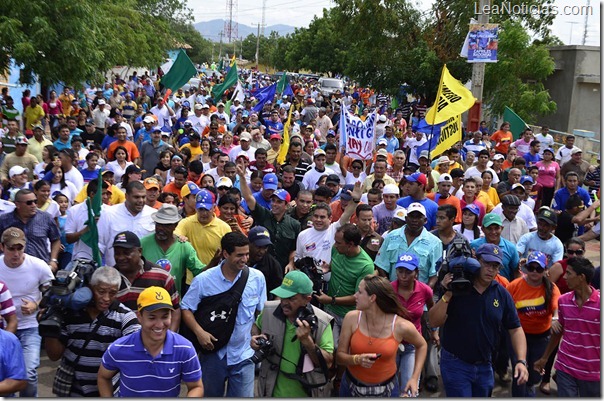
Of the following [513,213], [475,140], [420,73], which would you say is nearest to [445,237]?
[513,213]

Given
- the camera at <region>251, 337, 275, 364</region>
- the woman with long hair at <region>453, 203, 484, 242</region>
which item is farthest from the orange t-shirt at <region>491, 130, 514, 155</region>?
the camera at <region>251, 337, 275, 364</region>

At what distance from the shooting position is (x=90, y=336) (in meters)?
4.57

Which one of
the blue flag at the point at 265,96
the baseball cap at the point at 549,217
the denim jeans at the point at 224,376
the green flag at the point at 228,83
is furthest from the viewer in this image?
the green flag at the point at 228,83

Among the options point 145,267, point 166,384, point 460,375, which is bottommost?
point 460,375

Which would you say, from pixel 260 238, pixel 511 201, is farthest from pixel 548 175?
pixel 260 238

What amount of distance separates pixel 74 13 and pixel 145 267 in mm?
11859

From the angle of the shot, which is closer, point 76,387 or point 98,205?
point 76,387

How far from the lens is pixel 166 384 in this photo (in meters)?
4.14

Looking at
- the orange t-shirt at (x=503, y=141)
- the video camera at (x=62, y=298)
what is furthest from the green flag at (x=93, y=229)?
the orange t-shirt at (x=503, y=141)

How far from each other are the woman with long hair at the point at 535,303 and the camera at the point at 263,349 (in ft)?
8.18

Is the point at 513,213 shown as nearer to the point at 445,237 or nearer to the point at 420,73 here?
the point at 445,237

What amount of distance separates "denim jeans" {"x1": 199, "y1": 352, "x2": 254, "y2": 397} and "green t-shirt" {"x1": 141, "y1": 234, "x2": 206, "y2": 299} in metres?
1.01

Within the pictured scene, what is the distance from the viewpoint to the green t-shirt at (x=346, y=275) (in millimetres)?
6352

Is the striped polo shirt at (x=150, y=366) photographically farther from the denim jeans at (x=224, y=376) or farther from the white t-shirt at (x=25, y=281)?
the white t-shirt at (x=25, y=281)
